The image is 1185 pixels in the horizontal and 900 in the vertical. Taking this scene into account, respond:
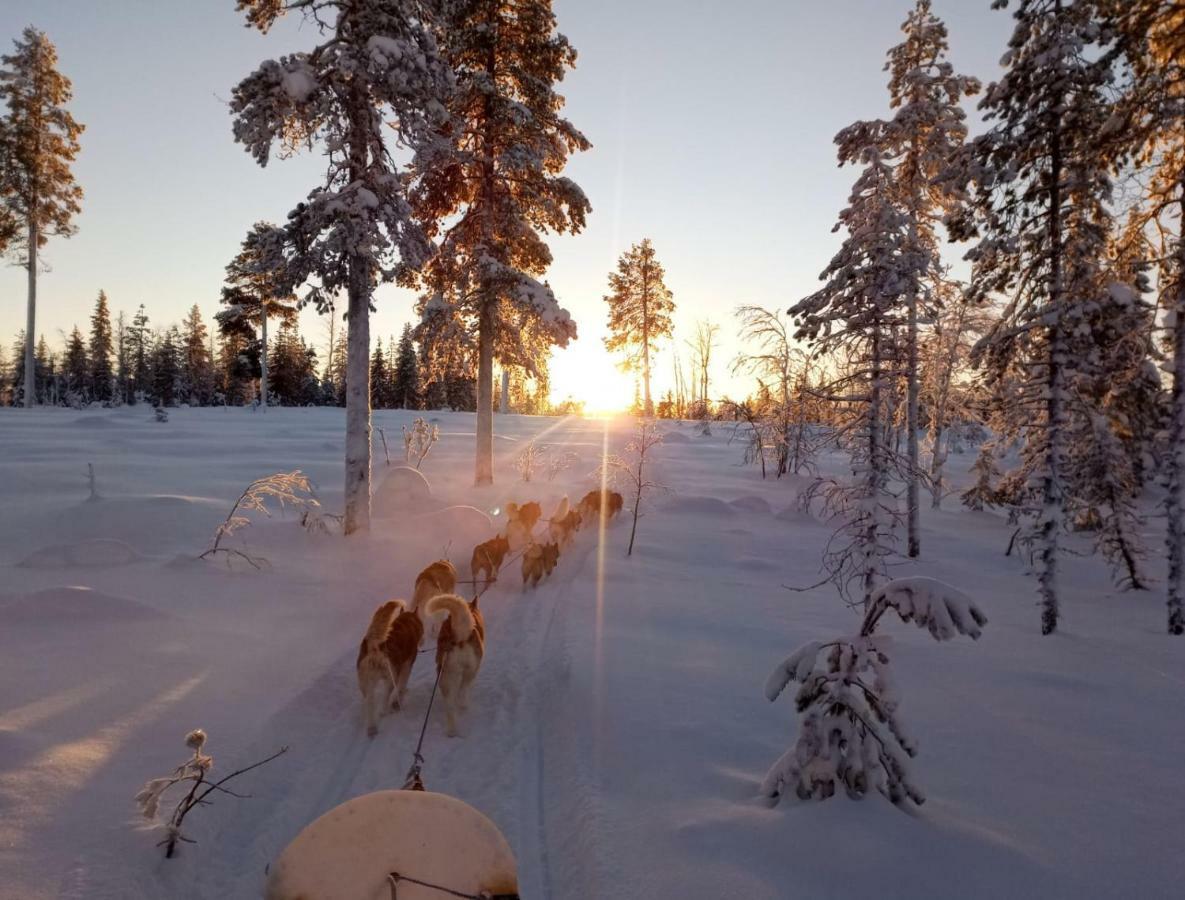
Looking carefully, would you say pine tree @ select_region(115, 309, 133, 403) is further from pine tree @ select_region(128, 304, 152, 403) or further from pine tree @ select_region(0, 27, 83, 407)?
pine tree @ select_region(0, 27, 83, 407)

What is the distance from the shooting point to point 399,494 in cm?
1371

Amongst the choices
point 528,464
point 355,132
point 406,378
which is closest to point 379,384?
point 406,378

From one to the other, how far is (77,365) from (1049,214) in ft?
295

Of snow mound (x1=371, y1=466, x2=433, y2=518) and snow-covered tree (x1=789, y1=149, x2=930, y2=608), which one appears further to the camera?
snow mound (x1=371, y1=466, x2=433, y2=518)

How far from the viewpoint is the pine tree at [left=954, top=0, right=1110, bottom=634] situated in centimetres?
887

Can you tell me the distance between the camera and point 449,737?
16.4 ft

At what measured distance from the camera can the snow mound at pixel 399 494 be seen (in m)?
13.5

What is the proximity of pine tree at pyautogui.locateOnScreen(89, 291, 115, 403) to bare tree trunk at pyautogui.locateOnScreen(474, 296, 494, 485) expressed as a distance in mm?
73467

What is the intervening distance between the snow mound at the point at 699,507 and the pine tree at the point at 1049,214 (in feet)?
26.9

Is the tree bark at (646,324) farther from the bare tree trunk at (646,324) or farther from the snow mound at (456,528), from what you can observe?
the snow mound at (456,528)

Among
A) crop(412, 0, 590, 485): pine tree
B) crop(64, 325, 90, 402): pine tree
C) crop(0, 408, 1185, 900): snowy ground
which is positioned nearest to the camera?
crop(0, 408, 1185, 900): snowy ground

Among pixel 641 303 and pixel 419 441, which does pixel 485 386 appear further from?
pixel 641 303

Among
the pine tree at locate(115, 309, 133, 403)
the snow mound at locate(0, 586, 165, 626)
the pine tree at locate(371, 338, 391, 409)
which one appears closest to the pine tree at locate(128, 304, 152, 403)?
the pine tree at locate(115, 309, 133, 403)

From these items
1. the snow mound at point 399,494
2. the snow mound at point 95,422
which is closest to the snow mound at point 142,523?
the snow mound at point 399,494
